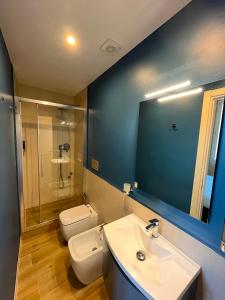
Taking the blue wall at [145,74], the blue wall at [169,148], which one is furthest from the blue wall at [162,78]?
the blue wall at [169,148]

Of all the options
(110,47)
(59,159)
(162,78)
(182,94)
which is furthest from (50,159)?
(182,94)

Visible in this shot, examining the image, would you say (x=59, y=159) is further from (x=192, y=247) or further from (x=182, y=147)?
(x=192, y=247)

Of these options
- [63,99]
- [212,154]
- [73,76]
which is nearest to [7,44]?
[73,76]

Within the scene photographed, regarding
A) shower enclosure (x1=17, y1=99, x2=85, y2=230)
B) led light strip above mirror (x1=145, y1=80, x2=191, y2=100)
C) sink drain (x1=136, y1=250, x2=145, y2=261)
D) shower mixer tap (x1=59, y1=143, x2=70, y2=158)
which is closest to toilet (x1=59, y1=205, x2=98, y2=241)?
shower enclosure (x1=17, y1=99, x2=85, y2=230)

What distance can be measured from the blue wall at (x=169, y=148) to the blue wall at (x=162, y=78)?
10 cm

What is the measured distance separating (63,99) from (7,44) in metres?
1.47

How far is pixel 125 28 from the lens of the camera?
3.59ft

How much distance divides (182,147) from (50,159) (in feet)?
7.98

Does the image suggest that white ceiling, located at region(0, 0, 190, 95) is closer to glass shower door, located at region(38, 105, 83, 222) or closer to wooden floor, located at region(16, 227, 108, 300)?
glass shower door, located at region(38, 105, 83, 222)

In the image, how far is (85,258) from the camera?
4.41ft

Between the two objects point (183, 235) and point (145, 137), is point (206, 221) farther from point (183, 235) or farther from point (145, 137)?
point (145, 137)

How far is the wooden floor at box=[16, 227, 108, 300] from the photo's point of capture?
1.34 metres

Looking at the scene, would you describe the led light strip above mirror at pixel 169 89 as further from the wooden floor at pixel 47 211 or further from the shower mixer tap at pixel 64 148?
the wooden floor at pixel 47 211

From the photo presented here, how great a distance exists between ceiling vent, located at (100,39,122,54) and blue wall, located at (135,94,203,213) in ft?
2.01
